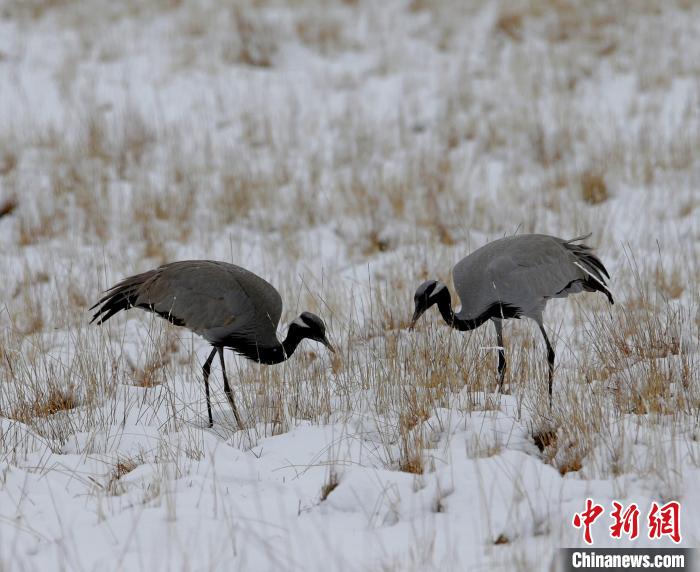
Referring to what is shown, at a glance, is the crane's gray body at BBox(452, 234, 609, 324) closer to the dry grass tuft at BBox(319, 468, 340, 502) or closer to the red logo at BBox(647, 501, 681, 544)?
the dry grass tuft at BBox(319, 468, 340, 502)

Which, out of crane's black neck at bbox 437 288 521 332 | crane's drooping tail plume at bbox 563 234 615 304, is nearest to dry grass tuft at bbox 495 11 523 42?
crane's drooping tail plume at bbox 563 234 615 304

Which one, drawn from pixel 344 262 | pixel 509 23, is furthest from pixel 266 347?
pixel 509 23

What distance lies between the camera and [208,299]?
518 cm

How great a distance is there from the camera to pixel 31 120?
10.1 meters

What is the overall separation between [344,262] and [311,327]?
2.41 m

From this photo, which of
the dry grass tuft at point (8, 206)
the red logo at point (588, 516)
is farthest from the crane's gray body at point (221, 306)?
the dry grass tuft at point (8, 206)

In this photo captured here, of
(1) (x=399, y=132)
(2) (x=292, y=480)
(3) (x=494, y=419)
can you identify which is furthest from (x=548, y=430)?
(1) (x=399, y=132)

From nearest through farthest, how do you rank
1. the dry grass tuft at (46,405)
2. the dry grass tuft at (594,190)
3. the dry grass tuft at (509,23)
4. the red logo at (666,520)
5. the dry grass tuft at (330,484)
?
the red logo at (666,520), the dry grass tuft at (330,484), the dry grass tuft at (46,405), the dry grass tuft at (594,190), the dry grass tuft at (509,23)

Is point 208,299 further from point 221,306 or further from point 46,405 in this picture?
point 46,405

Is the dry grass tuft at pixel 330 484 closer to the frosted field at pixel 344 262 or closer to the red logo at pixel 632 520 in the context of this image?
the frosted field at pixel 344 262

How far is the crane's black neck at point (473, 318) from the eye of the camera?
531 cm

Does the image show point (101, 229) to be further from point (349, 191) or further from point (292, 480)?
point (292, 480)

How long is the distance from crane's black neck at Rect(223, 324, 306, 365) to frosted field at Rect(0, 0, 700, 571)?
186 mm

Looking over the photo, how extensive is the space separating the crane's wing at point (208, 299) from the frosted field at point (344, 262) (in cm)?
25
